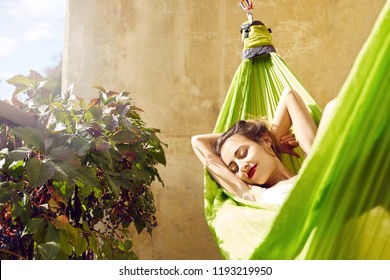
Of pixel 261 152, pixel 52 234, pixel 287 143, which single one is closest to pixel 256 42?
pixel 287 143

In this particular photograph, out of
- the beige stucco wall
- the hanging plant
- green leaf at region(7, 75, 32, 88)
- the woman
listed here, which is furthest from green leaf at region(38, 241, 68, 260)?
the beige stucco wall

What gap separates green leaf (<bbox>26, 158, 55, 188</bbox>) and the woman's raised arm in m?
0.79

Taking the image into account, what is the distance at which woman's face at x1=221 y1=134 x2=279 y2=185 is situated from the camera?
1.49m

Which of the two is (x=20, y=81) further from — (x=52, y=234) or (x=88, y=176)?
(x=52, y=234)

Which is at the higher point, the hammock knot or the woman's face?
the hammock knot

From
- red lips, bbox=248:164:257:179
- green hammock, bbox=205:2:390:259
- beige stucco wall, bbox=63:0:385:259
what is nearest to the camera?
green hammock, bbox=205:2:390:259

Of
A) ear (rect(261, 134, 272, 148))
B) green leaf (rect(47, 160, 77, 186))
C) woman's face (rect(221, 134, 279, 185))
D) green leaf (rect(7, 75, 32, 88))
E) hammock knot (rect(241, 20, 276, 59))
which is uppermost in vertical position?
→ hammock knot (rect(241, 20, 276, 59))

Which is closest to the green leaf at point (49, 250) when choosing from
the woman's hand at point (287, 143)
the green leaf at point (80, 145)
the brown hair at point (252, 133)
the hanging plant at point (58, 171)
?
the hanging plant at point (58, 171)

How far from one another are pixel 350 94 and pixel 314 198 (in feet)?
0.61

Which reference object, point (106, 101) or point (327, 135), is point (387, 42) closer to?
point (327, 135)

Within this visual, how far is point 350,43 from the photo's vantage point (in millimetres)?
2715

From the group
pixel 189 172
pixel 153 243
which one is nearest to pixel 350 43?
pixel 189 172

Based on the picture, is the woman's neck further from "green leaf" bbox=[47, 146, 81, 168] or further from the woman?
"green leaf" bbox=[47, 146, 81, 168]

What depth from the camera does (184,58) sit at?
2.65 meters
